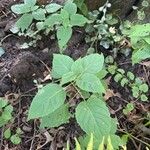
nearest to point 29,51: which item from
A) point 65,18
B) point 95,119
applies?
point 65,18

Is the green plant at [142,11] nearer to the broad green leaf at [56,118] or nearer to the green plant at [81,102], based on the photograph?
the green plant at [81,102]

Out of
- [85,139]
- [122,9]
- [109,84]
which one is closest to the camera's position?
[85,139]

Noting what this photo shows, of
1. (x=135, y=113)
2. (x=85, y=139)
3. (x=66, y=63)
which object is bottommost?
(x=135, y=113)

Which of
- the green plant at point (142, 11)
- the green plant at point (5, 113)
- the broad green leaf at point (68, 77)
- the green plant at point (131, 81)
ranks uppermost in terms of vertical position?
the broad green leaf at point (68, 77)

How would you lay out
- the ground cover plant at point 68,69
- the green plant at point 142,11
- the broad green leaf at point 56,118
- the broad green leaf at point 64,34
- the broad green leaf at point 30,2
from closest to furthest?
the broad green leaf at point 56,118 < the ground cover plant at point 68,69 < the broad green leaf at point 64,34 < the broad green leaf at point 30,2 < the green plant at point 142,11

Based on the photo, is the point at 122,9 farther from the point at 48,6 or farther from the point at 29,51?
the point at 29,51

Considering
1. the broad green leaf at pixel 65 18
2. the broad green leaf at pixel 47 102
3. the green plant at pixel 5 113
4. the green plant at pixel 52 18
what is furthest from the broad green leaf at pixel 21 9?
the broad green leaf at pixel 47 102

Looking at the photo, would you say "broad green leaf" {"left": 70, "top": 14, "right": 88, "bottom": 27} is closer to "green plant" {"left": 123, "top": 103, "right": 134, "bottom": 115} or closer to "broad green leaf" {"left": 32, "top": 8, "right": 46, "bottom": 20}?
"broad green leaf" {"left": 32, "top": 8, "right": 46, "bottom": 20}

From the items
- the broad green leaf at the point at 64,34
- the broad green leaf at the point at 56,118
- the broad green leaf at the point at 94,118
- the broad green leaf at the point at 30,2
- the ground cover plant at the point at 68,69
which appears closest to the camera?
the broad green leaf at the point at 94,118
